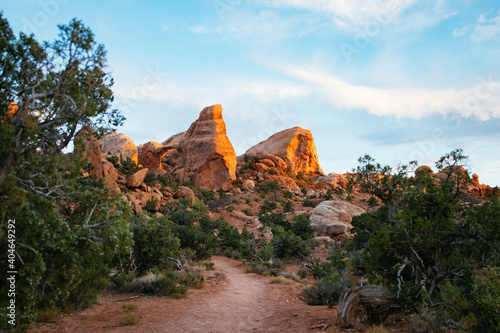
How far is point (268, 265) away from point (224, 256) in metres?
5.67

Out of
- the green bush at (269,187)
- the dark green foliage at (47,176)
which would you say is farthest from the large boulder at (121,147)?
the dark green foliage at (47,176)

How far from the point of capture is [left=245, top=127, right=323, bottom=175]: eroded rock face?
2281 inches

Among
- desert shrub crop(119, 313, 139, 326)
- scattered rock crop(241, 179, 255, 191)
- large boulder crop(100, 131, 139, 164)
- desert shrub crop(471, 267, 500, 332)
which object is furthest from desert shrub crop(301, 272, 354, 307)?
scattered rock crop(241, 179, 255, 191)

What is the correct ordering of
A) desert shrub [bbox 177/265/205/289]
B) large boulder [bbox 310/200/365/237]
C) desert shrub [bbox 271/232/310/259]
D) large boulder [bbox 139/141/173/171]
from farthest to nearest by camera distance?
large boulder [bbox 139/141/173/171] < large boulder [bbox 310/200/365/237] < desert shrub [bbox 271/232/310/259] < desert shrub [bbox 177/265/205/289]

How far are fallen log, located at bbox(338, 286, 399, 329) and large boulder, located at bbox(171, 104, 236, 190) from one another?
3795 centimetres

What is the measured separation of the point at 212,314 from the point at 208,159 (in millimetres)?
36182

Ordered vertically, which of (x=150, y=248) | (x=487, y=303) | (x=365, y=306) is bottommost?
(x=365, y=306)

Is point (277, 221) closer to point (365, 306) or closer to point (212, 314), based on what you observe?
point (212, 314)

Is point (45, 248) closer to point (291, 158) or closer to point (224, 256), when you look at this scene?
point (224, 256)

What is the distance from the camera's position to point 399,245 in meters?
7.27

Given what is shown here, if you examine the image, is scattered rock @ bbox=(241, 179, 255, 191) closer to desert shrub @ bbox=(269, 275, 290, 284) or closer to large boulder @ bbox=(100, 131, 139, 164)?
large boulder @ bbox=(100, 131, 139, 164)

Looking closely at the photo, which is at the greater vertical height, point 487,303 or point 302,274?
point 487,303

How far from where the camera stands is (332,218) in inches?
1121

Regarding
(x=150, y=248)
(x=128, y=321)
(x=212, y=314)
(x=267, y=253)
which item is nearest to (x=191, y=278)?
(x=150, y=248)
